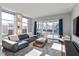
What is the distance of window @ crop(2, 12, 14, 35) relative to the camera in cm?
468

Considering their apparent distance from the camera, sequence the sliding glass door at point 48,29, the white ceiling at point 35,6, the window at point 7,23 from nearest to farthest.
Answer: the white ceiling at point 35,6, the window at point 7,23, the sliding glass door at point 48,29

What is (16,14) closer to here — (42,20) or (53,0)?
(42,20)

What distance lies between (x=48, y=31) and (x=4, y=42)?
16.3 ft

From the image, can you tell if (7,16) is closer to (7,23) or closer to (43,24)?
(7,23)

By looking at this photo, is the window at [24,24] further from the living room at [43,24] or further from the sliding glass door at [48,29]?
the sliding glass door at [48,29]

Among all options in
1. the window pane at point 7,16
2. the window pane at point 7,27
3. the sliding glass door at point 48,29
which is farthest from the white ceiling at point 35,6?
the sliding glass door at point 48,29

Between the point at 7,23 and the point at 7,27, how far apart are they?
252mm

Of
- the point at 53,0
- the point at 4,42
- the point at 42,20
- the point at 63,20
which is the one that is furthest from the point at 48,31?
the point at 53,0

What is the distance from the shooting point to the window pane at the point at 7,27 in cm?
470

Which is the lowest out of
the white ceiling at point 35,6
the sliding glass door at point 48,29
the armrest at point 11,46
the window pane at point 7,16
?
the armrest at point 11,46

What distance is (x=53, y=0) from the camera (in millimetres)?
1635

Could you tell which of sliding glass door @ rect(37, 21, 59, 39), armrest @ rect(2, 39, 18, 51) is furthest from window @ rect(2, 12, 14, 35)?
sliding glass door @ rect(37, 21, 59, 39)

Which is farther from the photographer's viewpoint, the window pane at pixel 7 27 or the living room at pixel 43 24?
the living room at pixel 43 24

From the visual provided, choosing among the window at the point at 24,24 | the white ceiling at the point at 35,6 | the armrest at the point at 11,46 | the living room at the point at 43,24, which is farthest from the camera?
the window at the point at 24,24
